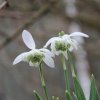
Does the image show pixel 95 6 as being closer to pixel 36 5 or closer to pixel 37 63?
pixel 36 5

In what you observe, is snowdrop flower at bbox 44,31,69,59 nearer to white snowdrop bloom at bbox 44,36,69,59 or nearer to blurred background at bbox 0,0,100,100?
white snowdrop bloom at bbox 44,36,69,59

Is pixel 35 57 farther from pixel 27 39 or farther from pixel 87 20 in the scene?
pixel 87 20

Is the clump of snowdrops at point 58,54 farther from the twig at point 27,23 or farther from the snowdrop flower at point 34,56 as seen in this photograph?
the twig at point 27,23

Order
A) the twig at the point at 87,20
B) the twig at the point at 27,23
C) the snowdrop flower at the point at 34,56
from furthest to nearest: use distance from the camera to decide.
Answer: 1. the twig at the point at 87,20
2. the twig at the point at 27,23
3. the snowdrop flower at the point at 34,56

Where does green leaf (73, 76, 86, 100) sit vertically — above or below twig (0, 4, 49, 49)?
below

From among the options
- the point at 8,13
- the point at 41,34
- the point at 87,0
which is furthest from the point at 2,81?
the point at 8,13

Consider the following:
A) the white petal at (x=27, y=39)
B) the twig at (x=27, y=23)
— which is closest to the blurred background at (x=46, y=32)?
the twig at (x=27, y=23)

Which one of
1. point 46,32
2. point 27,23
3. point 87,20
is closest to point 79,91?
point 27,23

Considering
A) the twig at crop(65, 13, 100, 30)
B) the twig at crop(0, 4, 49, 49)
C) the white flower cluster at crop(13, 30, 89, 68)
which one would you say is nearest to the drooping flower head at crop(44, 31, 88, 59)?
the white flower cluster at crop(13, 30, 89, 68)
